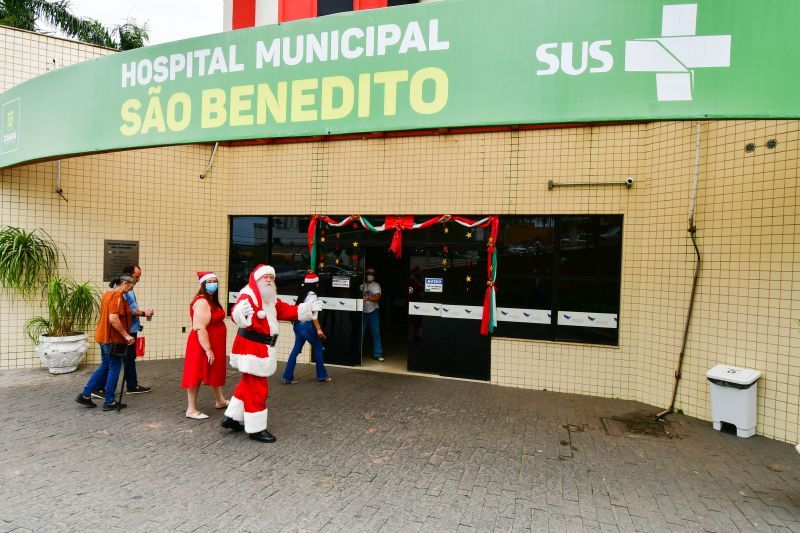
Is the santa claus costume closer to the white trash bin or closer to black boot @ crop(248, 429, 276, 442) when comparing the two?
black boot @ crop(248, 429, 276, 442)

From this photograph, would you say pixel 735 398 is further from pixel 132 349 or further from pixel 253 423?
pixel 132 349

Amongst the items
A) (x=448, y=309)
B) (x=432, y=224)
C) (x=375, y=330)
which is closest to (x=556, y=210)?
A: (x=432, y=224)

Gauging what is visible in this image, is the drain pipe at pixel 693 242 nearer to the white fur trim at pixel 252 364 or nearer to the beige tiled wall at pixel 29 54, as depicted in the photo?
the white fur trim at pixel 252 364

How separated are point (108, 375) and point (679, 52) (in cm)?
665

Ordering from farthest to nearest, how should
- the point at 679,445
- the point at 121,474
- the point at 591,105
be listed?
the point at 679,445 < the point at 121,474 < the point at 591,105

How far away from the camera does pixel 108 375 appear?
552 centimetres

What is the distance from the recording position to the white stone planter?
6.73 metres

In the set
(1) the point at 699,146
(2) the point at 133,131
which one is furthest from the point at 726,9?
(2) the point at 133,131

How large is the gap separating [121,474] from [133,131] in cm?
349

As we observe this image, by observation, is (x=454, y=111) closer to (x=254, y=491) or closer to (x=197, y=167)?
(x=254, y=491)

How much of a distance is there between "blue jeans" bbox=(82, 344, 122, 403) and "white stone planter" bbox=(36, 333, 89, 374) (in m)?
1.82

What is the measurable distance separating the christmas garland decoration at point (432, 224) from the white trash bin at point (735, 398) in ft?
9.10

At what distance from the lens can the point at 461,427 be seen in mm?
5238

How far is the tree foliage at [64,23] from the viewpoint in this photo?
651 inches
